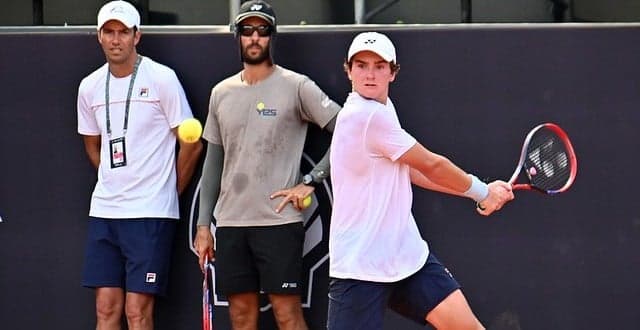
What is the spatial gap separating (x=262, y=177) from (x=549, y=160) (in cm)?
143

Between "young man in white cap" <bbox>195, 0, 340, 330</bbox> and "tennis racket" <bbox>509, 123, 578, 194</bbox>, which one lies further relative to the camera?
"young man in white cap" <bbox>195, 0, 340, 330</bbox>

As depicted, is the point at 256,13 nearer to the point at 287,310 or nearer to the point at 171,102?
the point at 171,102

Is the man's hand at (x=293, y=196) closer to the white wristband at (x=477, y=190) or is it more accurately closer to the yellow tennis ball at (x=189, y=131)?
the yellow tennis ball at (x=189, y=131)

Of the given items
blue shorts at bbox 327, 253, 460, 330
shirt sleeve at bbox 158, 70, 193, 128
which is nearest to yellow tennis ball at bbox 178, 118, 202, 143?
shirt sleeve at bbox 158, 70, 193, 128

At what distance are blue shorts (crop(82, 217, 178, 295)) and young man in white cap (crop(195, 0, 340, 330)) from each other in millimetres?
331

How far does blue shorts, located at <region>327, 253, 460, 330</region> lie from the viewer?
5.53 m

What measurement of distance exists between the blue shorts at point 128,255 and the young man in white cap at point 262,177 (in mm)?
331

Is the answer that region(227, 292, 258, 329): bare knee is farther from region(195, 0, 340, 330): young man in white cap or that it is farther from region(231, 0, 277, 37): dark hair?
region(231, 0, 277, 37): dark hair

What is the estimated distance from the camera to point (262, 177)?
22.0 ft

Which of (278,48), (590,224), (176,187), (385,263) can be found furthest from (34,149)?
(590,224)

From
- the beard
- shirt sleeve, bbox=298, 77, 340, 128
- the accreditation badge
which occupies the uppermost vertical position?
the beard

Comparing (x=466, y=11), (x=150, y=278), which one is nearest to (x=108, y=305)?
(x=150, y=278)

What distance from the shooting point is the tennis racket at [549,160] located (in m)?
6.10

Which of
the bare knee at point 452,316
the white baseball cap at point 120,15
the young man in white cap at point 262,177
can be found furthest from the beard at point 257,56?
the bare knee at point 452,316
